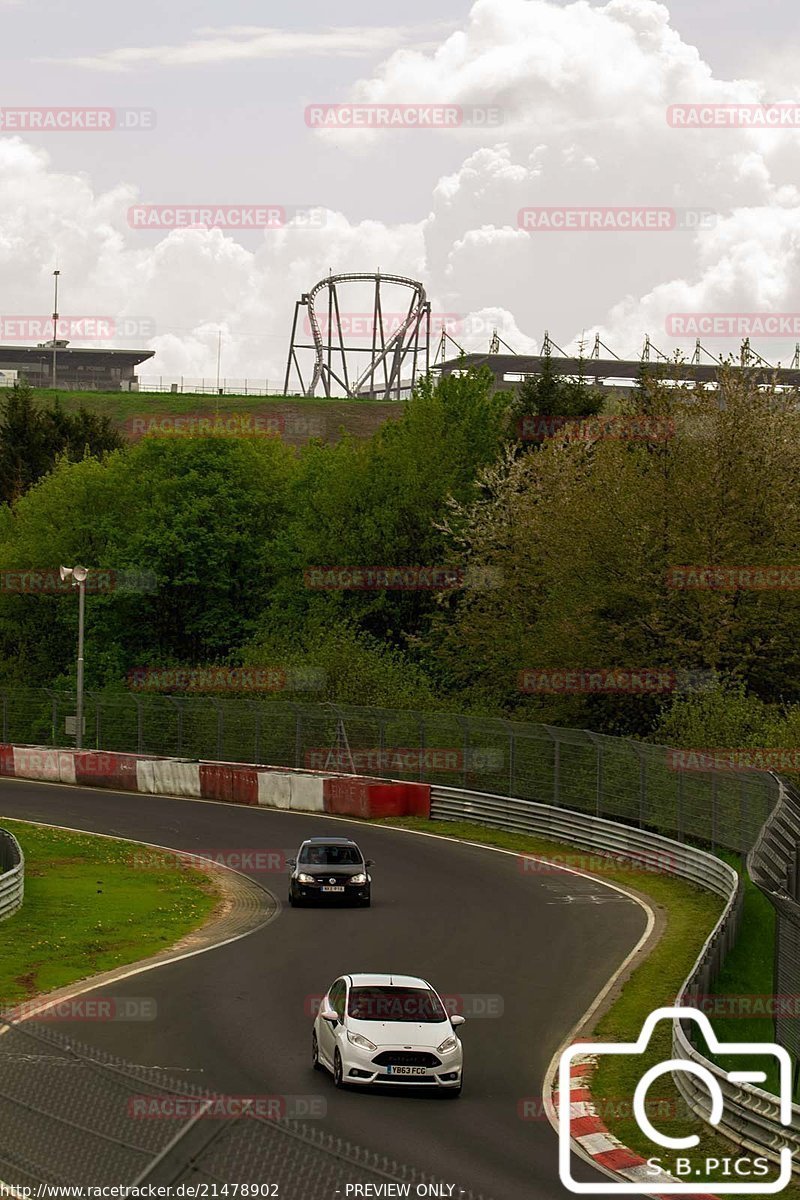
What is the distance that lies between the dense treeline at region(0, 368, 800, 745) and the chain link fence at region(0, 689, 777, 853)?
2.99 m

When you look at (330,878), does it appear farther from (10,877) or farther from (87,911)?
(10,877)

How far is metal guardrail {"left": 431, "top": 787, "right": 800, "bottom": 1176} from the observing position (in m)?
14.3

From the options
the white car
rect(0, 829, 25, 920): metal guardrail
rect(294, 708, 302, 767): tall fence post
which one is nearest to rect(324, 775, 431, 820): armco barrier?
rect(294, 708, 302, 767): tall fence post

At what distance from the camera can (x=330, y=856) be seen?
3172 centimetres

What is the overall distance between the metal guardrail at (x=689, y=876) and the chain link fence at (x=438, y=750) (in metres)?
0.58

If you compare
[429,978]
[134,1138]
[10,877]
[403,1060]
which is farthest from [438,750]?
[134,1138]

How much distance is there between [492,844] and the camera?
4038 cm

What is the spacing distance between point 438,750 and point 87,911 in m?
17.6

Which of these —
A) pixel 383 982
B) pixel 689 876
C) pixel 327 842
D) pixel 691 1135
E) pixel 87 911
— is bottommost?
pixel 87 911

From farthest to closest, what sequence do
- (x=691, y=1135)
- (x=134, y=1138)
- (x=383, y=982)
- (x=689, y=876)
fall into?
1. (x=689, y=876)
2. (x=383, y=982)
3. (x=691, y=1135)
4. (x=134, y=1138)

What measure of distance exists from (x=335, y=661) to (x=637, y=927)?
2748 centimetres

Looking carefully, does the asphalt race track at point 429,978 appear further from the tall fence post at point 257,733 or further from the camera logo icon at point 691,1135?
the tall fence post at point 257,733

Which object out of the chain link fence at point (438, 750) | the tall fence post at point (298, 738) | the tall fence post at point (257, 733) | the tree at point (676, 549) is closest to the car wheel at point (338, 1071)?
the chain link fence at point (438, 750)

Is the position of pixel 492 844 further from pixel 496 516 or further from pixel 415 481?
pixel 415 481
